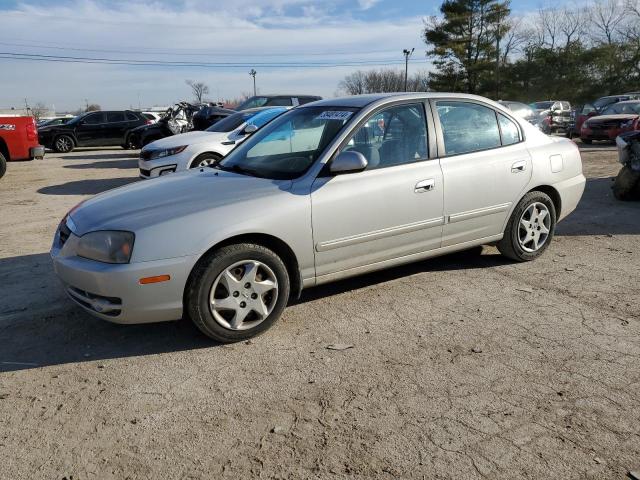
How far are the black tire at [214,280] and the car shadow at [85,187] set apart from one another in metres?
7.57

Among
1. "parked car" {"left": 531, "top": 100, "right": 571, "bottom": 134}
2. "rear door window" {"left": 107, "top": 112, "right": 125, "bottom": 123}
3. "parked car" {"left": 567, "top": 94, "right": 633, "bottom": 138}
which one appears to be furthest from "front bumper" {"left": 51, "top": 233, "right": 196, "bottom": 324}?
"parked car" {"left": 567, "top": 94, "right": 633, "bottom": 138}

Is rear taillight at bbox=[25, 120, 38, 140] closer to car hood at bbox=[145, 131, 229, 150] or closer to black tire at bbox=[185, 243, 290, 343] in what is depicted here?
car hood at bbox=[145, 131, 229, 150]

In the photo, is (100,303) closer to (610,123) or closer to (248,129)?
(248,129)

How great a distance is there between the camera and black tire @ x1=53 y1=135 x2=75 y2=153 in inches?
803

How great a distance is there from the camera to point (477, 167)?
4598mm

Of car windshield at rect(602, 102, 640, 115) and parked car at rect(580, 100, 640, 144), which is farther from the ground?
car windshield at rect(602, 102, 640, 115)

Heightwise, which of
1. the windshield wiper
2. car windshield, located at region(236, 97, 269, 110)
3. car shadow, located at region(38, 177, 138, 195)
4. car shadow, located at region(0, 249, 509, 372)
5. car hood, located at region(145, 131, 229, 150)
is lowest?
car shadow, located at region(0, 249, 509, 372)

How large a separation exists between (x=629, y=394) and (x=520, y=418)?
69cm

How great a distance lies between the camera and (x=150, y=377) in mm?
3240

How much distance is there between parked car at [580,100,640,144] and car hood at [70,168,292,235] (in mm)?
16617

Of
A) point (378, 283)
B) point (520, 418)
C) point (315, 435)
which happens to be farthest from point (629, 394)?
point (378, 283)

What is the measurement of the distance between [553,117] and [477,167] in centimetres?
2112

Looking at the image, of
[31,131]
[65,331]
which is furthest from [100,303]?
[31,131]

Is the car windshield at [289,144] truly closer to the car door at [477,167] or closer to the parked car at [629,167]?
the car door at [477,167]
